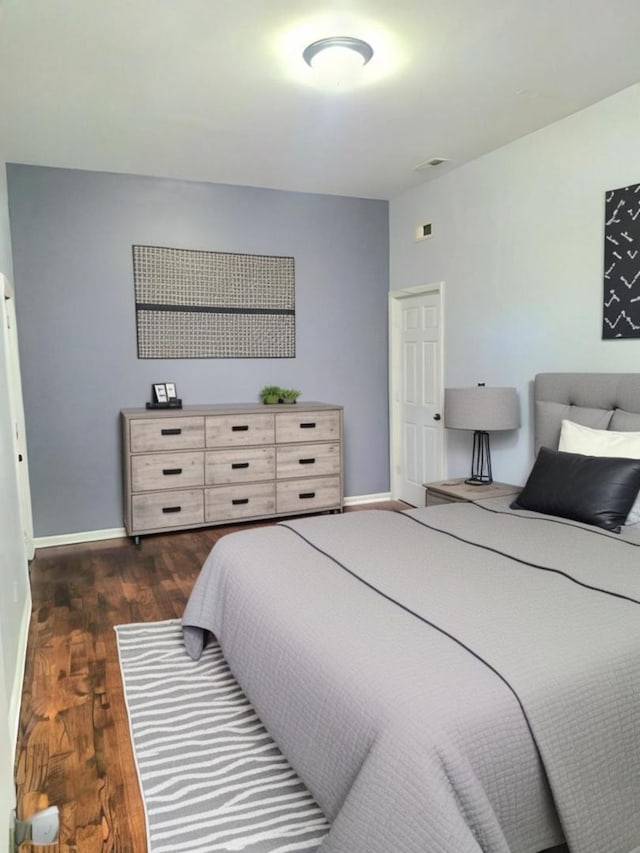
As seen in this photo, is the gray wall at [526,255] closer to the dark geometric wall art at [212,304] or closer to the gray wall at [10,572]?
the dark geometric wall art at [212,304]

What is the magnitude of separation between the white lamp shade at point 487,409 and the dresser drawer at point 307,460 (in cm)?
135

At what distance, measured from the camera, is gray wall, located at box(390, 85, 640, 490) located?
337 cm

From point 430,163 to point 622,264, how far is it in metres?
1.74

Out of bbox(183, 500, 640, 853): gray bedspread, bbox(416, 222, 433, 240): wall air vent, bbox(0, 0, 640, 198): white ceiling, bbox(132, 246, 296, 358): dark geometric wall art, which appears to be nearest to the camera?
bbox(183, 500, 640, 853): gray bedspread

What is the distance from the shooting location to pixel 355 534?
261 cm

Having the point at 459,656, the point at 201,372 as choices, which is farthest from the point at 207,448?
the point at 459,656

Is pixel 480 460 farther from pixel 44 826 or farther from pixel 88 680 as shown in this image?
pixel 44 826

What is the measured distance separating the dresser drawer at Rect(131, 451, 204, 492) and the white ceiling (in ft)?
7.04

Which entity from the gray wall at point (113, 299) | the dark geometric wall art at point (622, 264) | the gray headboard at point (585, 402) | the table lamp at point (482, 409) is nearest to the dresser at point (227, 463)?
the gray wall at point (113, 299)

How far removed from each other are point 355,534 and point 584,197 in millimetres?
2475

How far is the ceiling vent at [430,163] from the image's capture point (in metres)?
4.26

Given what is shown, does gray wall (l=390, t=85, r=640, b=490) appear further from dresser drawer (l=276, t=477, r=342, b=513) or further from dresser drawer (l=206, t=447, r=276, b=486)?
dresser drawer (l=206, t=447, r=276, b=486)

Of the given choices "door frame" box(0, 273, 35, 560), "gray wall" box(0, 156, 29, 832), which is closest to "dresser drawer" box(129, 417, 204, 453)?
"door frame" box(0, 273, 35, 560)

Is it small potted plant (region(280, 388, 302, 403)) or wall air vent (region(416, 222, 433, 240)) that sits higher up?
wall air vent (region(416, 222, 433, 240))
